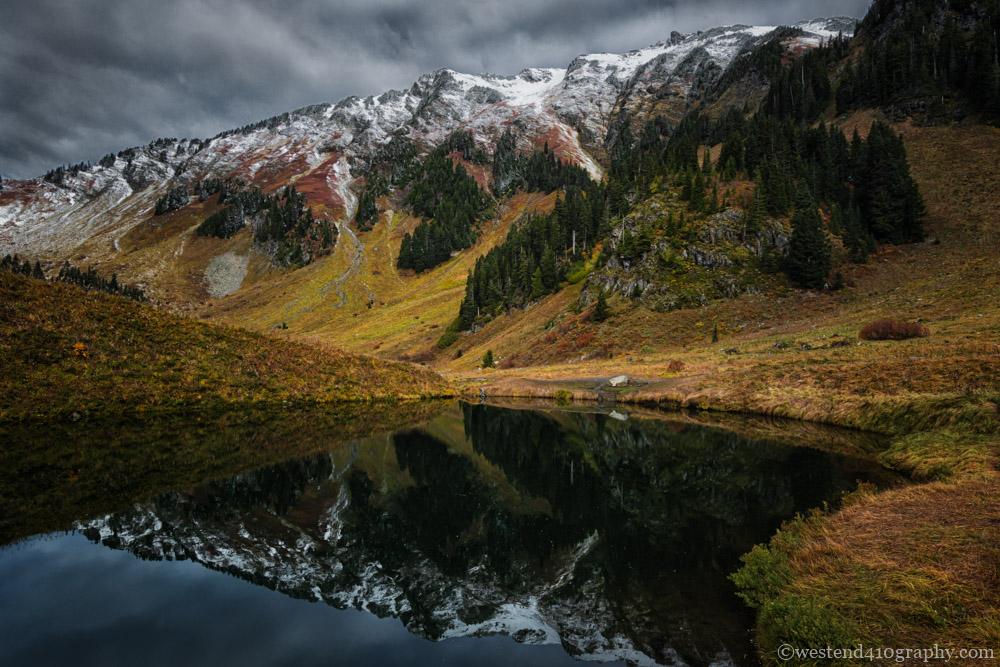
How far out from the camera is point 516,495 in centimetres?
1661

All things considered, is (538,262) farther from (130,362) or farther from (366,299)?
(130,362)

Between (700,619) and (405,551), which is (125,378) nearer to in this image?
(405,551)

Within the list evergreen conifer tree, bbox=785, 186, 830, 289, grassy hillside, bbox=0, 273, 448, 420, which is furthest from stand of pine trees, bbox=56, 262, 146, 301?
evergreen conifer tree, bbox=785, 186, 830, 289

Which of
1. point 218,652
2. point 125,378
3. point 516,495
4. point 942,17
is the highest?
point 942,17

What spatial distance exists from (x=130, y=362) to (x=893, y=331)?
6049 centimetres

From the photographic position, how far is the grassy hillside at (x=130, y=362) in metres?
25.0

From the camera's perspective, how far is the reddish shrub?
3909 cm

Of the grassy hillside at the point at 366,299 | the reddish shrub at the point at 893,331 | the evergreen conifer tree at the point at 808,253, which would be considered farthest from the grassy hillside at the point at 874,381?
the grassy hillside at the point at 366,299

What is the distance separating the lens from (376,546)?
11.5 m

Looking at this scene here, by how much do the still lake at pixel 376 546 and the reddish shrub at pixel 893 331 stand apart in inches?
961

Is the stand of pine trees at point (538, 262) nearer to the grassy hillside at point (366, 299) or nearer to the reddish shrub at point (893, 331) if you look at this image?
the grassy hillside at point (366, 299)

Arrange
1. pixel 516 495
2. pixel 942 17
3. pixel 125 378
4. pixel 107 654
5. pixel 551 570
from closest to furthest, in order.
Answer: pixel 107 654, pixel 551 570, pixel 516 495, pixel 125 378, pixel 942 17

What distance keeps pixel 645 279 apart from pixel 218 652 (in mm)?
73913

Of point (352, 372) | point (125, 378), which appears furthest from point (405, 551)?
point (352, 372)
